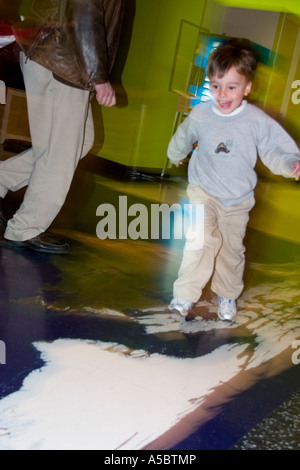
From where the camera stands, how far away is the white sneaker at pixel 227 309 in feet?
Result: 7.38

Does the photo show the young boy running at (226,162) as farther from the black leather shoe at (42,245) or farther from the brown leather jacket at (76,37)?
the black leather shoe at (42,245)

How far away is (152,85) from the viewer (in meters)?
6.59

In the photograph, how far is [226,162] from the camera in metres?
2.17

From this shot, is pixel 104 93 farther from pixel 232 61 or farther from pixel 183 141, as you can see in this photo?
pixel 232 61

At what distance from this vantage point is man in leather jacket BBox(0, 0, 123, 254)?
2379 millimetres

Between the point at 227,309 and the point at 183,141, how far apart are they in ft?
2.40

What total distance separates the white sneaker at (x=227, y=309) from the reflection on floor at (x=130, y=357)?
0.17ft

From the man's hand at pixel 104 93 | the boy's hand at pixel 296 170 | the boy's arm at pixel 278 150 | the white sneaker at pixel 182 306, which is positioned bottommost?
the white sneaker at pixel 182 306

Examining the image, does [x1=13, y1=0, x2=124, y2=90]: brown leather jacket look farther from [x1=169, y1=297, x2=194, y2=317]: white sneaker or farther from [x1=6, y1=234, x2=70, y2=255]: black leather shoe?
[x1=169, y1=297, x2=194, y2=317]: white sneaker

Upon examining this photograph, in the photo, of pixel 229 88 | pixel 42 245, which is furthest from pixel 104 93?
pixel 42 245

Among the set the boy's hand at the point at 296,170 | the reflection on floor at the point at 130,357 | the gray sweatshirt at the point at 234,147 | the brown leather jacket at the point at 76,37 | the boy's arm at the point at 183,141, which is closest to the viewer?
the reflection on floor at the point at 130,357

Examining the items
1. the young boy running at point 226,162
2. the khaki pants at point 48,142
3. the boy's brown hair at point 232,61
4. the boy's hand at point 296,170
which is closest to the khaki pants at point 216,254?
the young boy running at point 226,162

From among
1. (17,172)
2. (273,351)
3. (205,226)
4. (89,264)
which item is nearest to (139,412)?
(273,351)

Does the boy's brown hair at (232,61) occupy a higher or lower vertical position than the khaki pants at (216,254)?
higher
